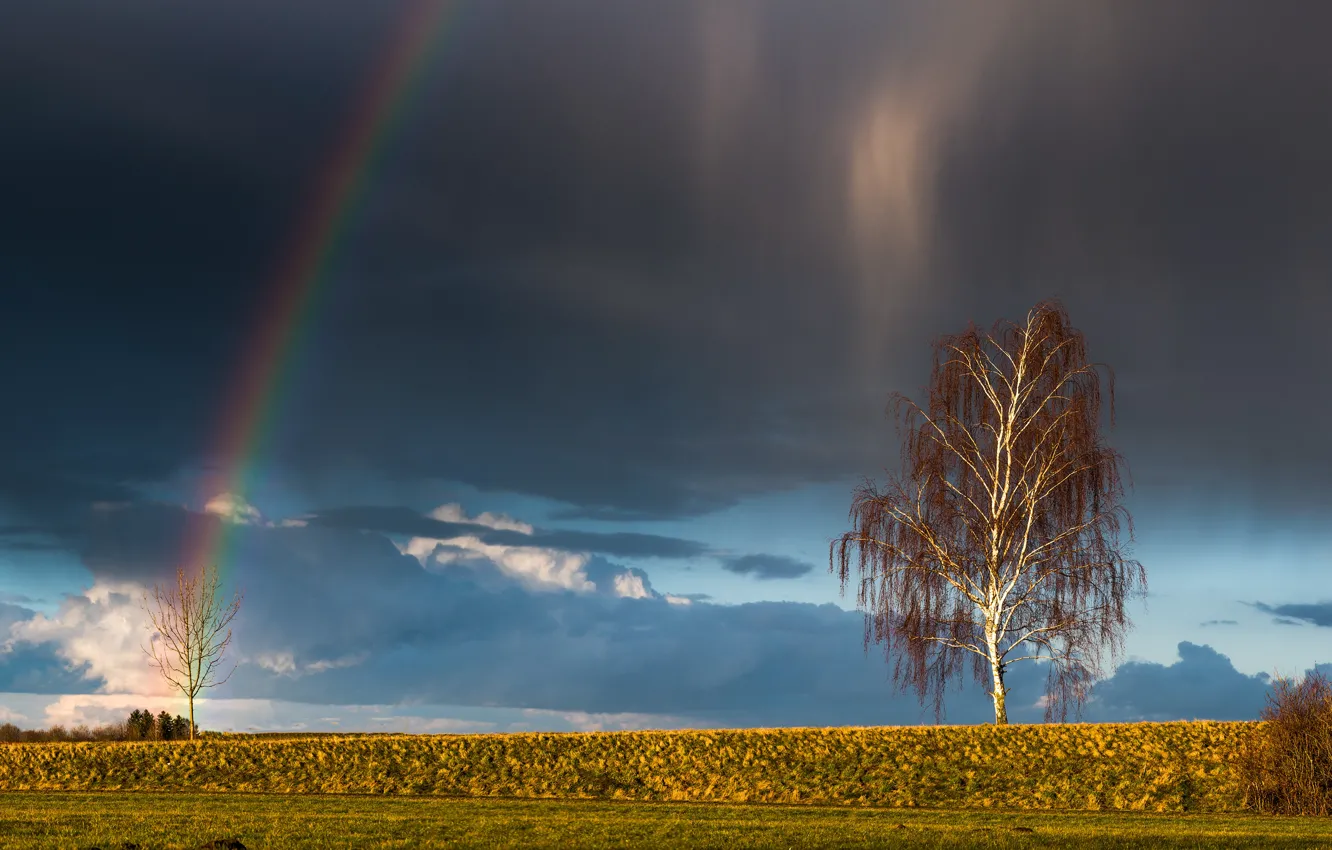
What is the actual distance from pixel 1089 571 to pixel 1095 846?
73.4ft

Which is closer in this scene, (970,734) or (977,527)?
(970,734)

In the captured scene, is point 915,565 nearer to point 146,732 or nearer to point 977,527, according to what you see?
point 977,527

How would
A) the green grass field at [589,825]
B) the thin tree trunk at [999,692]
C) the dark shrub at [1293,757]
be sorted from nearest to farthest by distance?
the green grass field at [589,825]
the dark shrub at [1293,757]
the thin tree trunk at [999,692]

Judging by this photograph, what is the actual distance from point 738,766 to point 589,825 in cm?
1248

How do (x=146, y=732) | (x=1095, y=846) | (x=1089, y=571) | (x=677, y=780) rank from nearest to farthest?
(x=1095, y=846) → (x=677, y=780) → (x=1089, y=571) → (x=146, y=732)

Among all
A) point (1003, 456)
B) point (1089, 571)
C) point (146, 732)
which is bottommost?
point (146, 732)

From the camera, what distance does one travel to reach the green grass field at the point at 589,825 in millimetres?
22516

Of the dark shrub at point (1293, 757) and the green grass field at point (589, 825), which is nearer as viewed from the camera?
the green grass field at point (589, 825)

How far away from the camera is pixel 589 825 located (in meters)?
25.5

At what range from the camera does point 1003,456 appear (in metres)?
45.7

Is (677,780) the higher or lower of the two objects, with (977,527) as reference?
lower

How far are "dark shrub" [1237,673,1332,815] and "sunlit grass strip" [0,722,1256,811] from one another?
2.69ft

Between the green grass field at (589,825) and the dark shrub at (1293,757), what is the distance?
165cm

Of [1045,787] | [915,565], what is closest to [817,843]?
[1045,787]
